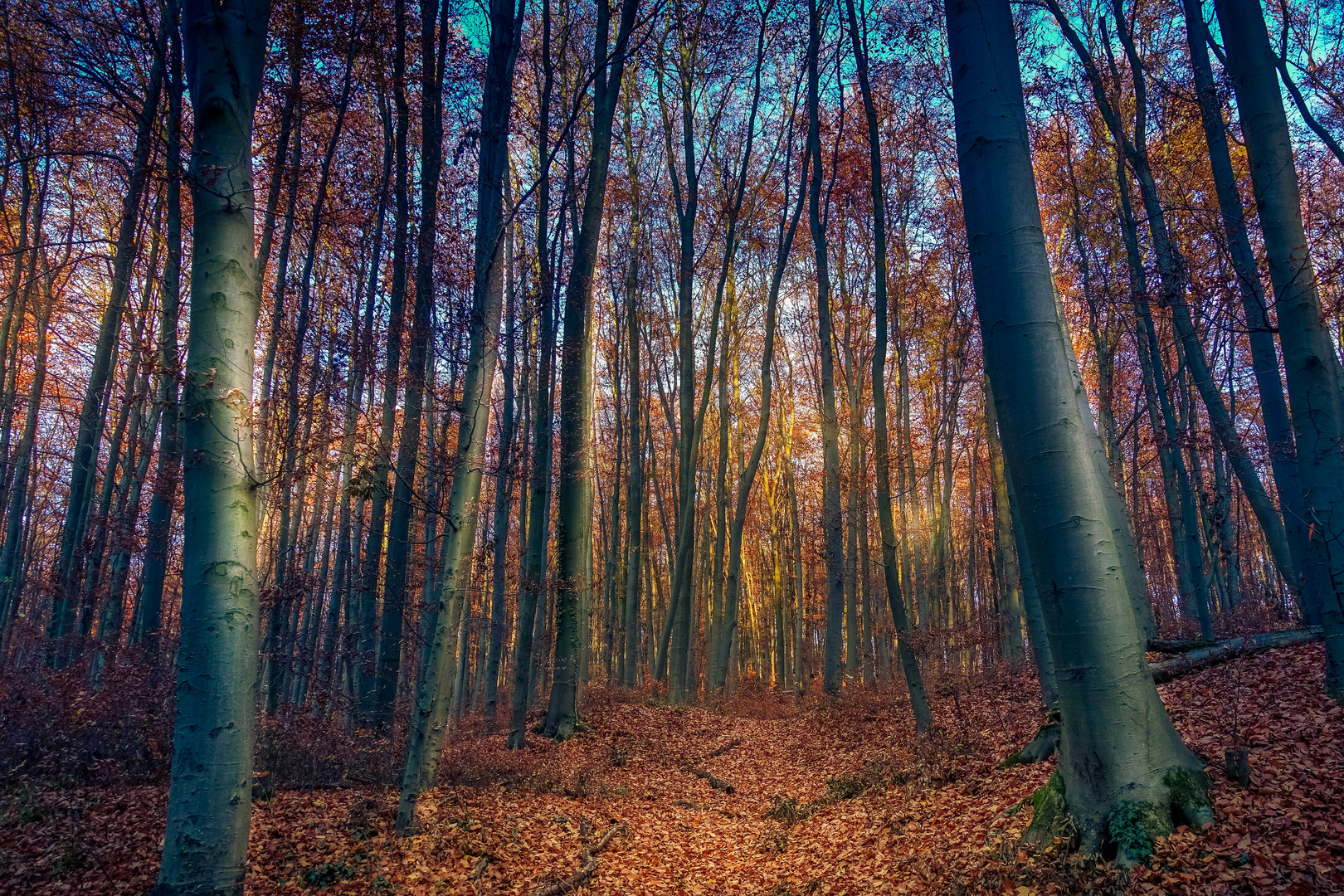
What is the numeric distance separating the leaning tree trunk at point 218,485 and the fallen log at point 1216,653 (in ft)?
30.7

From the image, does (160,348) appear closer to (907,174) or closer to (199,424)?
(199,424)

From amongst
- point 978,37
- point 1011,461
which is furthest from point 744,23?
point 1011,461

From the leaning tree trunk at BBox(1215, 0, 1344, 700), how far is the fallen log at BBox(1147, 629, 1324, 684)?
2.51m

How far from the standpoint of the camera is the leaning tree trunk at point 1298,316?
5117mm

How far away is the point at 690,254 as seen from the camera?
14492 millimetres

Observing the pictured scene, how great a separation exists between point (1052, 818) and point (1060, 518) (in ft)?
5.99

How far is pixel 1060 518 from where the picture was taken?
3383mm

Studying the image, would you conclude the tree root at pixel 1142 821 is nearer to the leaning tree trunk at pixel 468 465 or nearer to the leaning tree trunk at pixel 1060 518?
the leaning tree trunk at pixel 1060 518

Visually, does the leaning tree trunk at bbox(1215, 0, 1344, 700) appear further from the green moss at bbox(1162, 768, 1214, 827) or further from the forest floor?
the green moss at bbox(1162, 768, 1214, 827)

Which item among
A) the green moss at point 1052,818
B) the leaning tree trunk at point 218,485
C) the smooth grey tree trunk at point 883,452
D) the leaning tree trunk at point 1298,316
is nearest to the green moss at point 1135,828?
the green moss at point 1052,818

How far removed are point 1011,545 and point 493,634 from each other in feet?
34.2

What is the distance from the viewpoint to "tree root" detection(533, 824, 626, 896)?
4723 millimetres

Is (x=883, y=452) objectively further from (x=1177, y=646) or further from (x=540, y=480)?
(x=540, y=480)

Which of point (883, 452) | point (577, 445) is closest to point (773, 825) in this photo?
point (883, 452)
